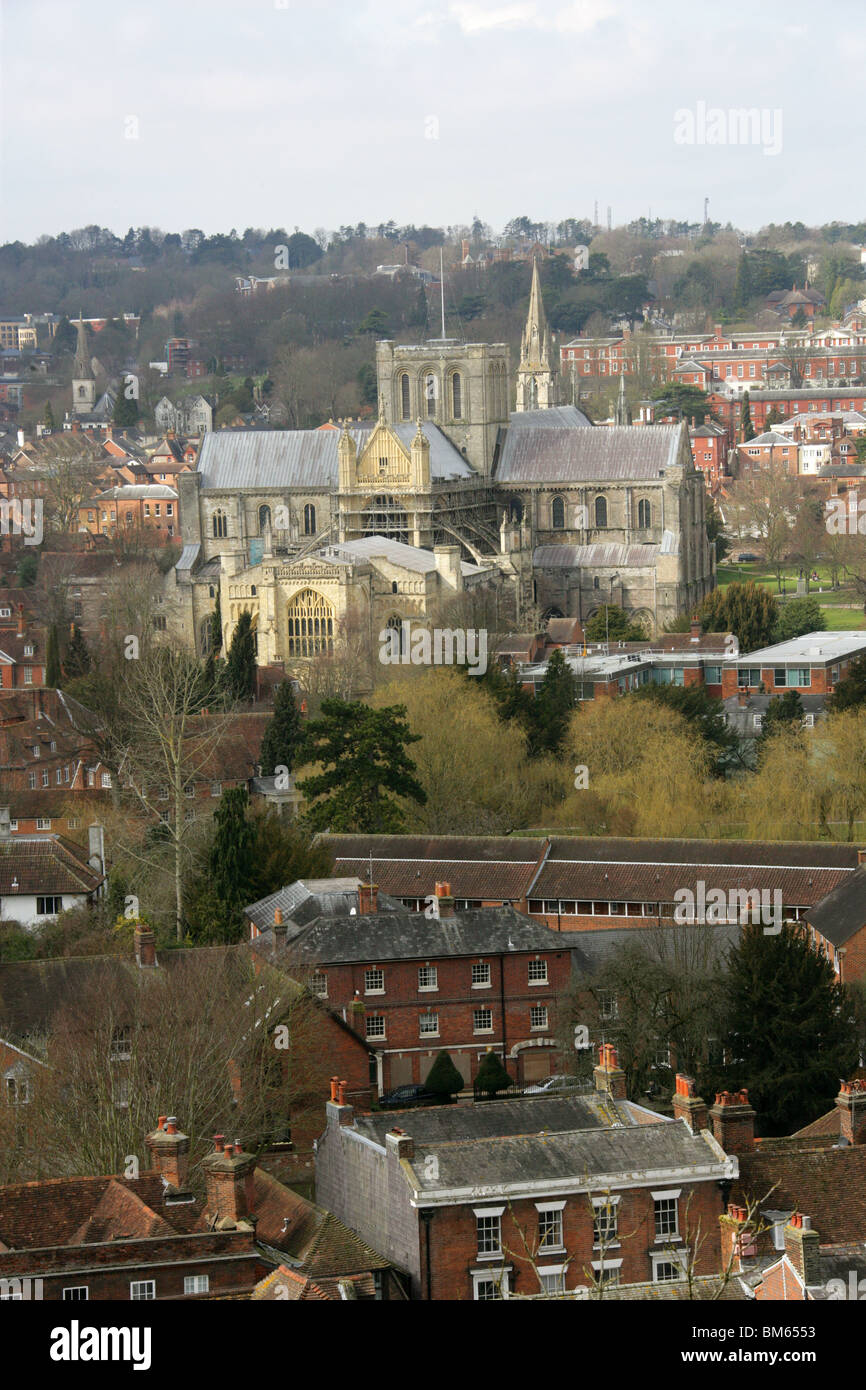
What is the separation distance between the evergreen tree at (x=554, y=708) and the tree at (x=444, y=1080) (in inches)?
837

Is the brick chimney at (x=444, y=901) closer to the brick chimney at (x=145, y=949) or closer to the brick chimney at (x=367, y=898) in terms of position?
the brick chimney at (x=367, y=898)

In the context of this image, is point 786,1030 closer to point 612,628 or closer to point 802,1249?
point 802,1249

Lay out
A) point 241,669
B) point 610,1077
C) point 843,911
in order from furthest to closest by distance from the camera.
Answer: point 241,669 < point 843,911 < point 610,1077

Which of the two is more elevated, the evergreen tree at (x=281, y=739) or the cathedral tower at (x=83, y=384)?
the cathedral tower at (x=83, y=384)

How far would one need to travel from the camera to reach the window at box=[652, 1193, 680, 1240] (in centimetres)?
2147

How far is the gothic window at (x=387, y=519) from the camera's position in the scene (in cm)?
8044

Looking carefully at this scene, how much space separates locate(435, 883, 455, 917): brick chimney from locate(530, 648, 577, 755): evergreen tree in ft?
61.3

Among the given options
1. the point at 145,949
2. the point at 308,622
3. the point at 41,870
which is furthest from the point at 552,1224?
the point at 308,622

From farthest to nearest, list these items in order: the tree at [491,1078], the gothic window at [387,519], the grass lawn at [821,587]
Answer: the grass lawn at [821,587]
the gothic window at [387,519]
the tree at [491,1078]

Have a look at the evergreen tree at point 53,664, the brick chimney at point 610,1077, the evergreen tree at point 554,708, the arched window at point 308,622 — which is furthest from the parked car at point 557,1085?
the arched window at point 308,622

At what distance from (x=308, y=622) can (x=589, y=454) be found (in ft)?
64.1

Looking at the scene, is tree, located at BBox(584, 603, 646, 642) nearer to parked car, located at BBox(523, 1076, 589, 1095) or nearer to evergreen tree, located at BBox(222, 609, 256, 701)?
evergreen tree, located at BBox(222, 609, 256, 701)

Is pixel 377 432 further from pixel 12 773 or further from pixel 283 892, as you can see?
pixel 283 892

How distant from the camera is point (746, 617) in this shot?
72.9 m
